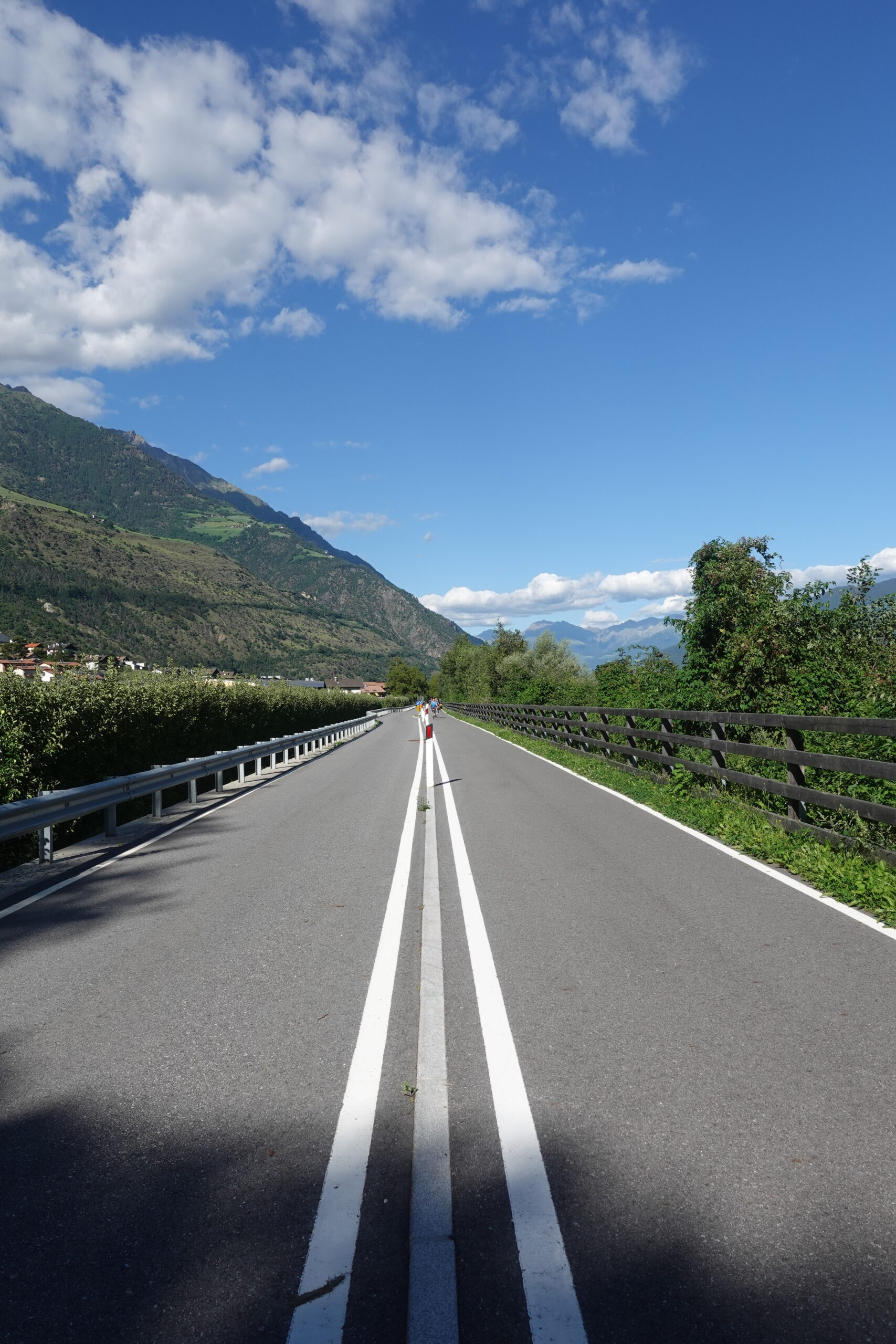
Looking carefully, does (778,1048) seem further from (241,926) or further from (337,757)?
(337,757)

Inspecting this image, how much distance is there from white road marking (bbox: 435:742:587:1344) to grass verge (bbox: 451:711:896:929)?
128 inches

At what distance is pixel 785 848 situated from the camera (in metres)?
8.05

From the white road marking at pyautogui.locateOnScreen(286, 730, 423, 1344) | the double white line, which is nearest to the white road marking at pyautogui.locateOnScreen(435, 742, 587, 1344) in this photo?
the double white line

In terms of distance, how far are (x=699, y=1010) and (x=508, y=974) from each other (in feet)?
3.69

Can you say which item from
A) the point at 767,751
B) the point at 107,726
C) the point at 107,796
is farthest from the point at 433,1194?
the point at 107,726

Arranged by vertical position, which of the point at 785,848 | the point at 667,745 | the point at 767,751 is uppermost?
the point at 767,751

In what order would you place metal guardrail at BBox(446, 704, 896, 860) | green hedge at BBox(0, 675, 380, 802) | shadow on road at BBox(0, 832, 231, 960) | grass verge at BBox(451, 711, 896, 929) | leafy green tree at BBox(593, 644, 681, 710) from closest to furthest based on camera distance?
shadow on road at BBox(0, 832, 231, 960) → grass verge at BBox(451, 711, 896, 929) → metal guardrail at BBox(446, 704, 896, 860) → green hedge at BBox(0, 675, 380, 802) → leafy green tree at BBox(593, 644, 681, 710)

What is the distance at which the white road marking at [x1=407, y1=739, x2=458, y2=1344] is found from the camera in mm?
2223

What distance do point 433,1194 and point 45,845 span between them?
7.11 metres

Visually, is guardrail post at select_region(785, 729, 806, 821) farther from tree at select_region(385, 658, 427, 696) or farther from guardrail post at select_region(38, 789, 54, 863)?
tree at select_region(385, 658, 427, 696)

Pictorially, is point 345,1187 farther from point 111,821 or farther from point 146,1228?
point 111,821

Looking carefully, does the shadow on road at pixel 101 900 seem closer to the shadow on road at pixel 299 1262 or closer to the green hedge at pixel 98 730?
the green hedge at pixel 98 730

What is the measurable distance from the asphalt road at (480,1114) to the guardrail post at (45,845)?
181 cm

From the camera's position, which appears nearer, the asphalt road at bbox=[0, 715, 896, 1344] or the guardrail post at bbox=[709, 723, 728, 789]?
the asphalt road at bbox=[0, 715, 896, 1344]
